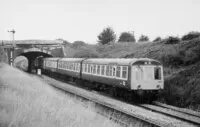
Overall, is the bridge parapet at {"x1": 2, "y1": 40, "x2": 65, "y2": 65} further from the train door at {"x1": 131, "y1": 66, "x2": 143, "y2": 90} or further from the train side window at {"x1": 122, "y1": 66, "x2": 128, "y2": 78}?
the train door at {"x1": 131, "y1": 66, "x2": 143, "y2": 90}

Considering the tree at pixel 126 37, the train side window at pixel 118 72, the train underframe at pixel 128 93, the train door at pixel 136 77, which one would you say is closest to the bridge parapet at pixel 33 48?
the tree at pixel 126 37

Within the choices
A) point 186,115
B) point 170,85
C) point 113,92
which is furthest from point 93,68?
point 186,115

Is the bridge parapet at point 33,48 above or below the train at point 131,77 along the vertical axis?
above

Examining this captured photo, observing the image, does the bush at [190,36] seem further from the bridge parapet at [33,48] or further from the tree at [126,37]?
the tree at [126,37]

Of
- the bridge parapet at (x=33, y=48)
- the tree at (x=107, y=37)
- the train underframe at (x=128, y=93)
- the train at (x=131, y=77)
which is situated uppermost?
the tree at (x=107, y=37)

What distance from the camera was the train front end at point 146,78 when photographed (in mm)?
17625

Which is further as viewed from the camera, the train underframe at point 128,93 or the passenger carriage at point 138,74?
the train underframe at point 128,93

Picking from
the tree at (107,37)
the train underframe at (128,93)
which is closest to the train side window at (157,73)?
the train underframe at (128,93)

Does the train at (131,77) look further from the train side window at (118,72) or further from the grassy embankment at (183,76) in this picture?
the grassy embankment at (183,76)

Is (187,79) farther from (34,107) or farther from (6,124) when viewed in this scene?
(6,124)

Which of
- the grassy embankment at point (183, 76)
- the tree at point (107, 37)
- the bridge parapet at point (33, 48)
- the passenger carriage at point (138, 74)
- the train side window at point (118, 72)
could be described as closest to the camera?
the grassy embankment at point (183, 76)

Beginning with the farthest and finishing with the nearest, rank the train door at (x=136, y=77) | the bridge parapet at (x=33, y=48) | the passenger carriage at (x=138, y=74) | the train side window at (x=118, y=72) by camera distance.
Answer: the bridge parapet at (x=33, y=48) → the train side window at (x=118, y=72) → the passenger carriage at (x=138, y=74) → the train door at (x=136, y=77)

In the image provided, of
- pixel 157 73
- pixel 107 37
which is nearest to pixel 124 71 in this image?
pixel 157 73

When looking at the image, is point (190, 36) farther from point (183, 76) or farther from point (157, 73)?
point (157, 73)
